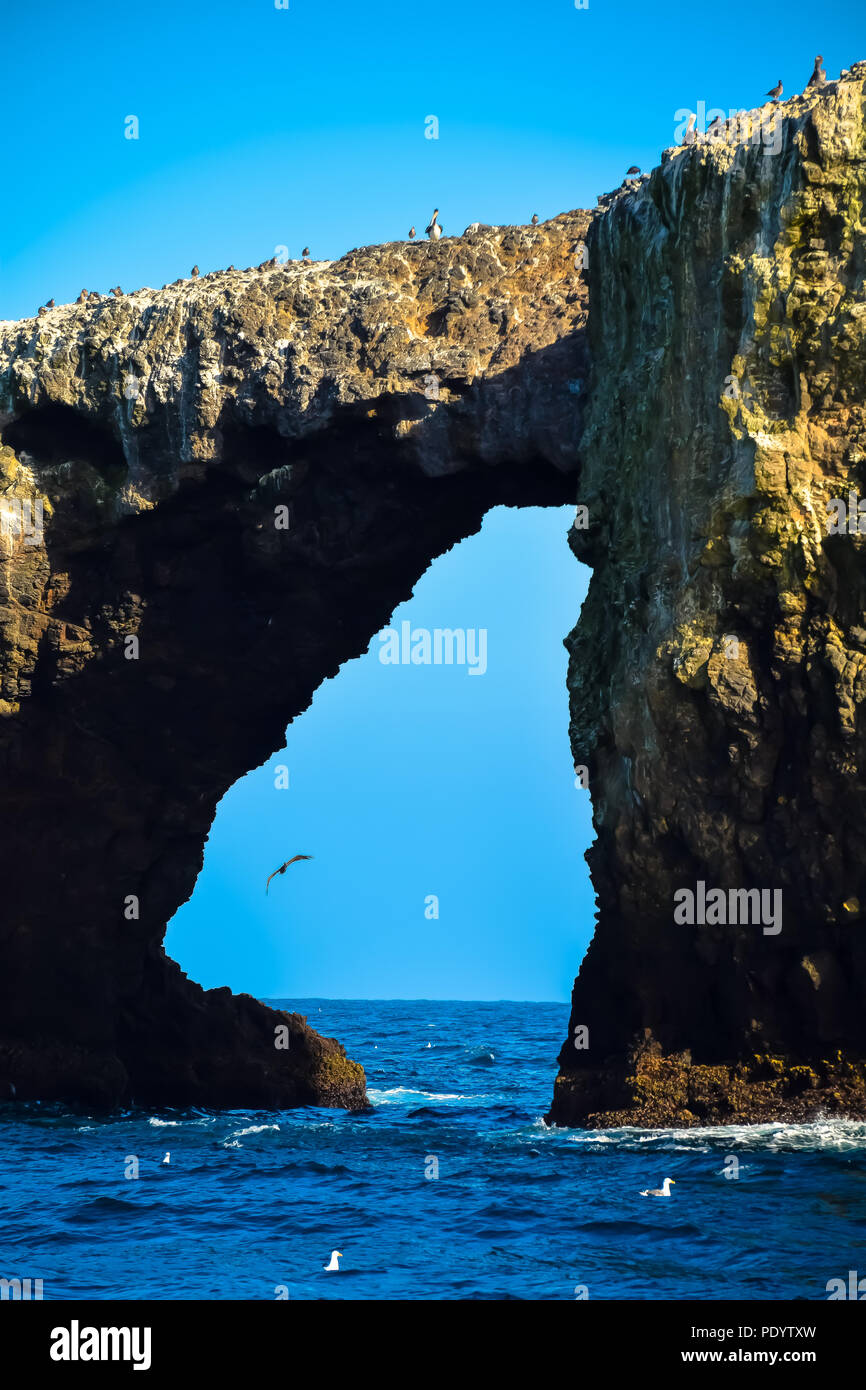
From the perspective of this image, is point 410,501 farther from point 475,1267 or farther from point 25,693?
point 475,1267

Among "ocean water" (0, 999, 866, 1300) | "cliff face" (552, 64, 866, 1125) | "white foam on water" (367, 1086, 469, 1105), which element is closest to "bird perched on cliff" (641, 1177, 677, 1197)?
"ocean water" (0, 999, 866, 1300)

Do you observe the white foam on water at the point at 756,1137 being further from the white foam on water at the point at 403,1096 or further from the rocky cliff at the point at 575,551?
the white foam on water at the point at 403,1096

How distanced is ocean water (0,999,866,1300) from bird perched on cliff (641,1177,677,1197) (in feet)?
0.66

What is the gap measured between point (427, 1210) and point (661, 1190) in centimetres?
362

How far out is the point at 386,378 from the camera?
29.9 meters

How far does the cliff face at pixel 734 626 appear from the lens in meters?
24.0

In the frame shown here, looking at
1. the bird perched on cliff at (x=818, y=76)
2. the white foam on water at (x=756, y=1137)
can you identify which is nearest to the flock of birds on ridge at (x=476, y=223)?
the bird perched on cliff at (x=818, y=76)

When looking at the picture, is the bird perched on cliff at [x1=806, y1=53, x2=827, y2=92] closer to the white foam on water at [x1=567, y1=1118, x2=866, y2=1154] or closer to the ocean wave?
the white foam on water at [x1=567, y1=1118, x2=866, y2=1154]

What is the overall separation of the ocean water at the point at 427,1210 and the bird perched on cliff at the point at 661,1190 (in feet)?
0.66

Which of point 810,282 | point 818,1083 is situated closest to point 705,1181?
point 818,1083

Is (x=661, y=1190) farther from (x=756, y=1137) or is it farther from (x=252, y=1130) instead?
(x=252, y=1130)

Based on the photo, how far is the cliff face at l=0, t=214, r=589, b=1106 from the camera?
30422mm

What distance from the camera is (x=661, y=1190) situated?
69.9ft

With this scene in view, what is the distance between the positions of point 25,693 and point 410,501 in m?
9.85
